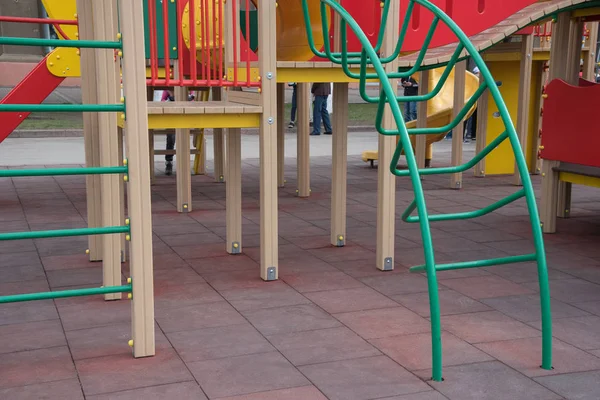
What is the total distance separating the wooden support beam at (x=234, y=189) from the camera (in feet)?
18.4

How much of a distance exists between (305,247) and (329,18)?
1.86 metres

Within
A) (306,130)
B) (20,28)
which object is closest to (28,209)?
(306,130)

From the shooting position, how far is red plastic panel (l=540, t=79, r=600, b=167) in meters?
6.00

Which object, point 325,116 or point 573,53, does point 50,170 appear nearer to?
point 573,53

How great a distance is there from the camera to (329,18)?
6305 millimetres

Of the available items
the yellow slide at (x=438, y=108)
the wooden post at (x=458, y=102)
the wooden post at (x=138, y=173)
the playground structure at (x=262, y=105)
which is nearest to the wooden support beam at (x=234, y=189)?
the playground structure at (x=262, y=105)

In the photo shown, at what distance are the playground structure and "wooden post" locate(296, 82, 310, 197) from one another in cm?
133

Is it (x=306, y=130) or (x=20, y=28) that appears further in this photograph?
(x=20, y=28)

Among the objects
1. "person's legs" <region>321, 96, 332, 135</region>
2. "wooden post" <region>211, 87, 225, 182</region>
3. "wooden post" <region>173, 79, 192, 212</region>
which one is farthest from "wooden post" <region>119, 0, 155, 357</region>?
"person's legs" <region>321, 96, 332, 135</region>

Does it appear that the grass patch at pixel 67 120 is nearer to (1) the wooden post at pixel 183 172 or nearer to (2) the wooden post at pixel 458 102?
(2) the wooden post at pixel 458 102

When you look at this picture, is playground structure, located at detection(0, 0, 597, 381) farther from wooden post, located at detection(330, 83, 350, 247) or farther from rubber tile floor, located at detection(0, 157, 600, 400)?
rubber tile floor, located at detection(0, 157, 600, 400)

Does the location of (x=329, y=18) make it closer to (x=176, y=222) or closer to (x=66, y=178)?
(x=176, y=222)

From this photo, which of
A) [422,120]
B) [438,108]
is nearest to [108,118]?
[422,120]

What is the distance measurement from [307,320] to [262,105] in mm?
1428
